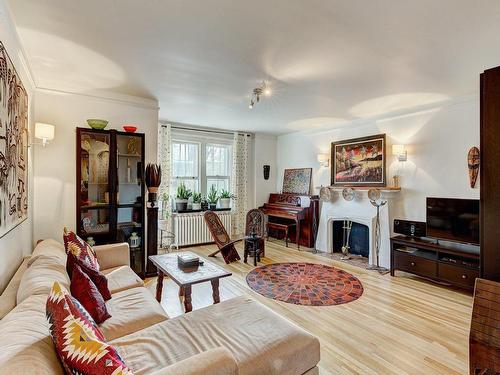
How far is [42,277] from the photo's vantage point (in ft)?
5.52

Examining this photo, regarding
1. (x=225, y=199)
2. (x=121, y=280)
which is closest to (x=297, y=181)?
(x=225, y=199)

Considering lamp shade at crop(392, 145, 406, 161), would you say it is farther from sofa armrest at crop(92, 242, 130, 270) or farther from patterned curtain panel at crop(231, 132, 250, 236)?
sofa armrest at crop(92, 242, 130, 270)

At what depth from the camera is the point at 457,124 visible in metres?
3.74

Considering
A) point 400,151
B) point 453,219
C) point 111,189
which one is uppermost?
point 400,151

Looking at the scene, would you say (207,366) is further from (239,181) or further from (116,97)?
(239,181)

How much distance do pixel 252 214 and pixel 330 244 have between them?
1.63 metres

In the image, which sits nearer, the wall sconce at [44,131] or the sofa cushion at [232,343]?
the sofa cushion at [232,343]

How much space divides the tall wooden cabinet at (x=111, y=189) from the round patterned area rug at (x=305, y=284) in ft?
5.73

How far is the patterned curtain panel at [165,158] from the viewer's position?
17.1 ft

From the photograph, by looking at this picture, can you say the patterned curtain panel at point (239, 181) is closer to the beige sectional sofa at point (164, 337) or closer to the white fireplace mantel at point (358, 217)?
the white fireplace mantel at point (358, 217)

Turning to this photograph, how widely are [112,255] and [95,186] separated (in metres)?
1.08

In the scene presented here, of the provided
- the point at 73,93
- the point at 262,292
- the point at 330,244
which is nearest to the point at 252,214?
the point at 330,244

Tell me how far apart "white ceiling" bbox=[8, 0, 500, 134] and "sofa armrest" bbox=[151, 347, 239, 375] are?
202 centimetres

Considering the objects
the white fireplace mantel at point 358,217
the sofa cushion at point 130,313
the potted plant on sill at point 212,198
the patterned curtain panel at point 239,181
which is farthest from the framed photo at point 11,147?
the white fireplace mantel at point 358,217
